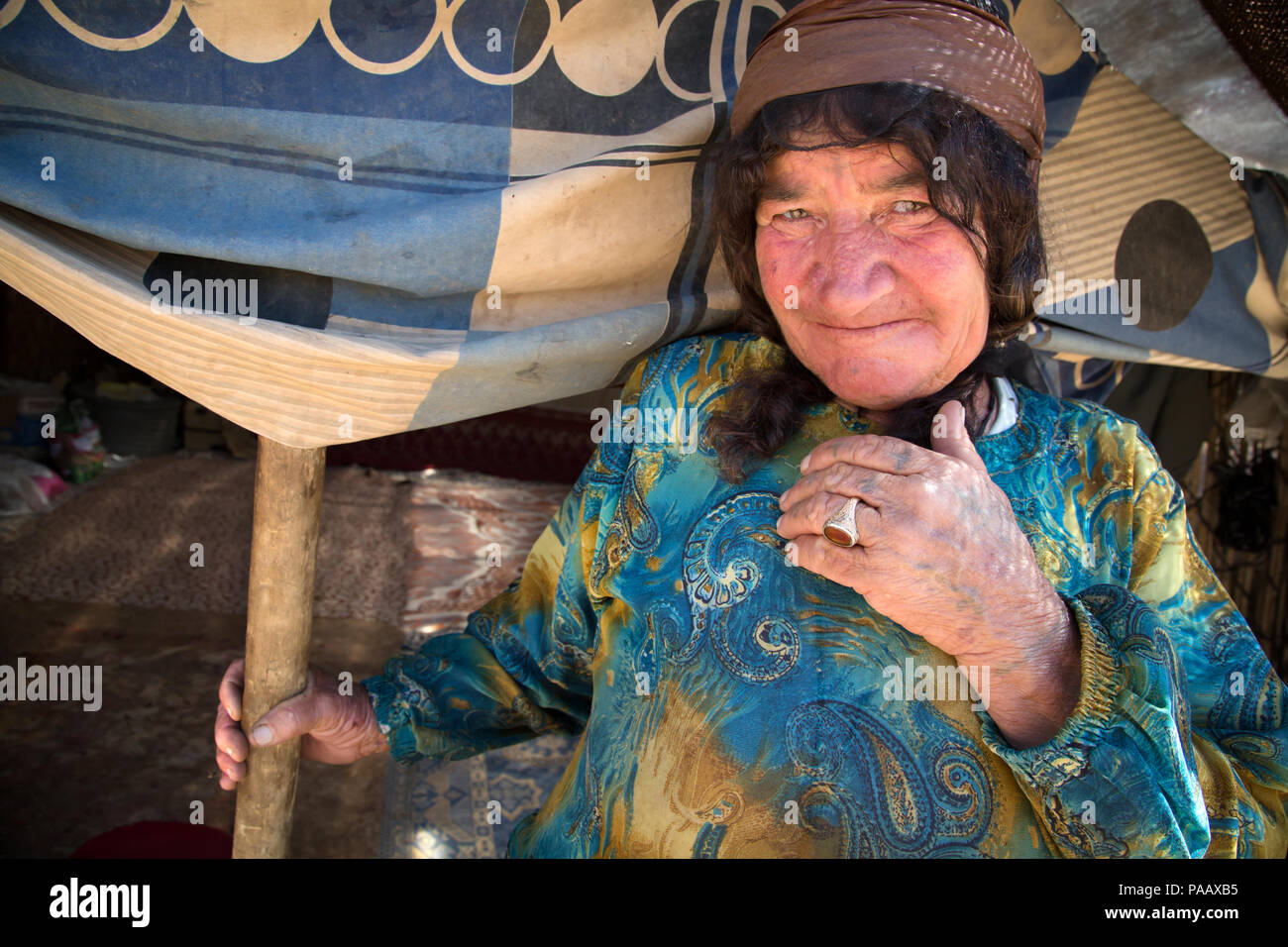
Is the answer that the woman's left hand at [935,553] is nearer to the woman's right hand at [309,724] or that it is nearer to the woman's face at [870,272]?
the woman's face at [870,272]

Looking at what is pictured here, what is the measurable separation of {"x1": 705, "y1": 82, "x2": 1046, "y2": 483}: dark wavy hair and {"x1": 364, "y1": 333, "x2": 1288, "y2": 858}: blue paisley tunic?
4cm

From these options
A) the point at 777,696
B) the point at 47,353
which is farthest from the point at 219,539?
the point at 777,696

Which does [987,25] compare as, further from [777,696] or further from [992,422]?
[777,696]

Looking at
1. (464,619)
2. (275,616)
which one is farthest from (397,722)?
(464,619)

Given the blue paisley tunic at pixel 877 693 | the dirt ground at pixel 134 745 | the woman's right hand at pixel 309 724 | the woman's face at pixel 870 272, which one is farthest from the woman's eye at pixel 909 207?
the dirt ground at pixel 134 745

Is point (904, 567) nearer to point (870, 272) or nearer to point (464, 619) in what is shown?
point (870, 272)

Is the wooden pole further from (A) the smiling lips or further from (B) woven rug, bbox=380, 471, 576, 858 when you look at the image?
(A) the smiling lips

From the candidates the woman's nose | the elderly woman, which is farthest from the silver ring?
the woman's nose

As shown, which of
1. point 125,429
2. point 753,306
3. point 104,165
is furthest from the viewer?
point 125,429

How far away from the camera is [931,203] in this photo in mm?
1165

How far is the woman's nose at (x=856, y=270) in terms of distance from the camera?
1.19 m

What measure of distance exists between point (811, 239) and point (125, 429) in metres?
5.97

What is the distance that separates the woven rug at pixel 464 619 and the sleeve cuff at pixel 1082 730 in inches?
42.1

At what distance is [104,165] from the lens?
118 cm
